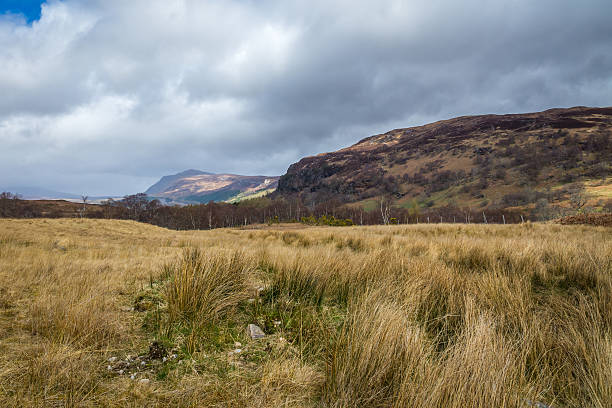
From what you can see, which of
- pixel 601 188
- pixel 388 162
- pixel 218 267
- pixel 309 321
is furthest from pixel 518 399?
pixel 388 162

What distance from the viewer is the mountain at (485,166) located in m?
77.2

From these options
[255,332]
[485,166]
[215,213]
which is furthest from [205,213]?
[485,166]

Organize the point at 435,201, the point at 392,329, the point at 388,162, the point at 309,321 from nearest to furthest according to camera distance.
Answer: the point at 392,329
the point at 309,321
the point at 435,201
the point at 388,162

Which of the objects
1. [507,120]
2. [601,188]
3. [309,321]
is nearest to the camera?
[309,321]

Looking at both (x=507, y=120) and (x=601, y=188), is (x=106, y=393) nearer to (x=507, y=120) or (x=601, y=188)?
(x=601, y=188)

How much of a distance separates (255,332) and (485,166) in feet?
398

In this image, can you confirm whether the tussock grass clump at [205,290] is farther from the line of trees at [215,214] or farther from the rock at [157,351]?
the line of trees at [215,214]

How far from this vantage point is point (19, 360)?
67.2 inches

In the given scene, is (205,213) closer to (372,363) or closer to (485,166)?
(372,363)

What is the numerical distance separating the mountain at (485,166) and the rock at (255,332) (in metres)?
79.7

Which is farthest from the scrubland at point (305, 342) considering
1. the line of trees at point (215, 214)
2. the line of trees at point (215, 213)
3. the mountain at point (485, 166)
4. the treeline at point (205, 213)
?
the mountain at point (485, 166)

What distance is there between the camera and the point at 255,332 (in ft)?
7.44

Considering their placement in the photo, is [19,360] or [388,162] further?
[388,162]

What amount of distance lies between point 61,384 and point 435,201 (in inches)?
4124
